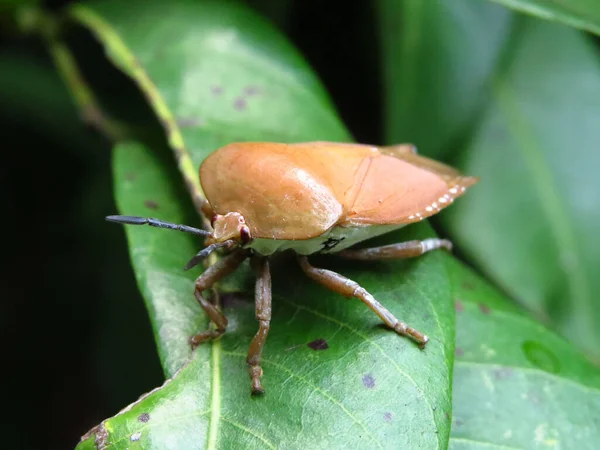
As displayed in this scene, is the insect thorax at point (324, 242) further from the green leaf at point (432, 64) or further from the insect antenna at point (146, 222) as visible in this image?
the green leaf at point (432, 64)

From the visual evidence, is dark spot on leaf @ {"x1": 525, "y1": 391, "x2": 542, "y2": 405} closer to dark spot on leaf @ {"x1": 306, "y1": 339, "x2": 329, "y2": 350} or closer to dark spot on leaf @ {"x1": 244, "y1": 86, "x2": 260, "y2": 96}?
dark spot on leaf @ {"x1": 306, "y1": 339, "x2": 329, "y2": 350}

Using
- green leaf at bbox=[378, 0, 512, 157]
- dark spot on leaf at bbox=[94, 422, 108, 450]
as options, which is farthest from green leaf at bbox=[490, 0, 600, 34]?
dark spot on leaf at bbox=[94, 422, 108, 450]

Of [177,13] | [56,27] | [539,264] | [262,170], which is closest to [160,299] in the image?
[262,170]

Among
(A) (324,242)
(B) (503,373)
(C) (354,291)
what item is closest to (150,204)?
(A) (324,242)

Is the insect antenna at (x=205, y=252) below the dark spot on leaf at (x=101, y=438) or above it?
above

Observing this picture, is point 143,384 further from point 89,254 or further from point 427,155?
point 427,155

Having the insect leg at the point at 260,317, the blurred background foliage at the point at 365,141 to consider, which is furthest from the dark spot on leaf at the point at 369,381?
the blurred background foliage at the point at 365,141
